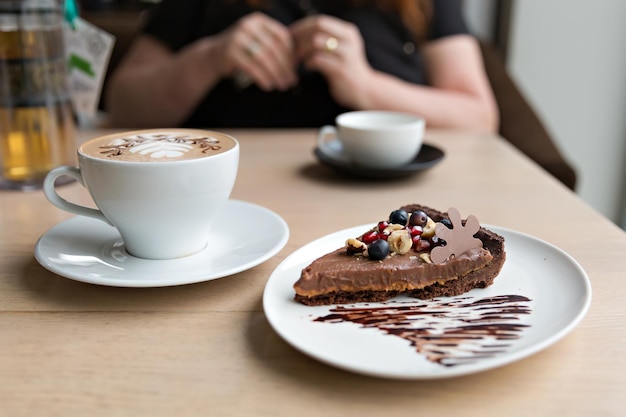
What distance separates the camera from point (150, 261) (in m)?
0.63

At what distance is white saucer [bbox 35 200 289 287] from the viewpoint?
57 cm

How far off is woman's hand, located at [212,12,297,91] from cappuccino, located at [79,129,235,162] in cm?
64

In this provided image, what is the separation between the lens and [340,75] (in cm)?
135

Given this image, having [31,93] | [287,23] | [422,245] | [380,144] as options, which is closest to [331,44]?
[287,23]

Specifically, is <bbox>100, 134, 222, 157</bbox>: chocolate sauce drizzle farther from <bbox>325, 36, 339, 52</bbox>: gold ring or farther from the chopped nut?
<bbox>325, 36, 339, 52</bbox>: gold ring

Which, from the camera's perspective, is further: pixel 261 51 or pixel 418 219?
pixel 261 51

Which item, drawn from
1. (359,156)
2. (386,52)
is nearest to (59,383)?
(359,156)

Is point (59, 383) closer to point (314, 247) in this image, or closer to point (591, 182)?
point (314, 247)

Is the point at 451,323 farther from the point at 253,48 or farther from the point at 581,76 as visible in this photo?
the point at 581,76

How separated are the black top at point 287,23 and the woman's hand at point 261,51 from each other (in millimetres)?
188

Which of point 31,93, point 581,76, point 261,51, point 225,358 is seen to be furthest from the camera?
point 581,76

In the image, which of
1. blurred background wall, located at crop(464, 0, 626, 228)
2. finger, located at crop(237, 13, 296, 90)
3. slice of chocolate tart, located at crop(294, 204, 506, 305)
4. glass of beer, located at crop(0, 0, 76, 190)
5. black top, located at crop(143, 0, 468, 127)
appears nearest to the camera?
slice of chocolate tart, located at crop(294, 204, 506, 305)

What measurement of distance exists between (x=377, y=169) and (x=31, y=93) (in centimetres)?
54

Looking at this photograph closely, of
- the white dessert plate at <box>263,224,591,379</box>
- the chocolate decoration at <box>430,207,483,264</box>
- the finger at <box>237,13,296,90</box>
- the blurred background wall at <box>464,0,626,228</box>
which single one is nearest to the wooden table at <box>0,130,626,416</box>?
the white dessert plate at <box>263,224,591,379</box>
